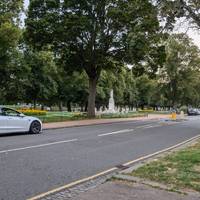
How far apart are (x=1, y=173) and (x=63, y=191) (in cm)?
205

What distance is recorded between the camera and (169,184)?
276 inches

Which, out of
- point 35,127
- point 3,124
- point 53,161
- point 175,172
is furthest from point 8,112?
point 175,172

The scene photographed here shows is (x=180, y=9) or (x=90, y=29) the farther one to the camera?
(x=90, y=29)

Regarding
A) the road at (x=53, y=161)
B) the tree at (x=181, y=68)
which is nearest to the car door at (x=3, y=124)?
the road at (x=53, y=161)

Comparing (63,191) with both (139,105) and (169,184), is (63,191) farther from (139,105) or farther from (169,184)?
(139,105)

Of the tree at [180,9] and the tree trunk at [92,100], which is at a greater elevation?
the tree at [180,9]

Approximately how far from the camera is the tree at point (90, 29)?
100 ft

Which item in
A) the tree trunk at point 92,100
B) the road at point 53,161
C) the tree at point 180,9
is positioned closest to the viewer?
the road at point 53,161

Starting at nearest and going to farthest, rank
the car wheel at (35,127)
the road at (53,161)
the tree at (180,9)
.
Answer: the road at (53,161) < the tree at (180,9) < the car wheel at (35,127)

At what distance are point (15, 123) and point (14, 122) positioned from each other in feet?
0.26

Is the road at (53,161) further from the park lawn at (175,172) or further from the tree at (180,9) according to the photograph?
the tree at (180,9)

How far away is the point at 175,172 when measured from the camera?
8.09 m

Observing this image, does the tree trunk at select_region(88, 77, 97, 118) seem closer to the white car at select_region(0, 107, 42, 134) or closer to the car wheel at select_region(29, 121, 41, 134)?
the car wheel at select_region(29, 121, 41, 134)

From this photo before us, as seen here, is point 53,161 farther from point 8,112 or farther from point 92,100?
point 92,100
